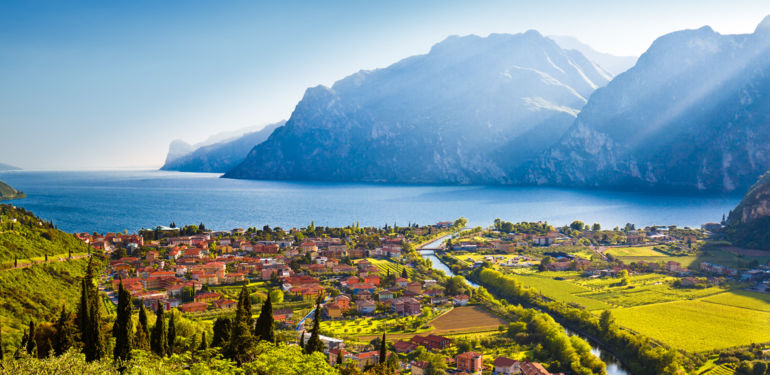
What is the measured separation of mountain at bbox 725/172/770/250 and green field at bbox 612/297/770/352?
137ft

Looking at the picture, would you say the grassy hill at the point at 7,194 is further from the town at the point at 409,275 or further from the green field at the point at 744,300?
the green field at the point at 744,300

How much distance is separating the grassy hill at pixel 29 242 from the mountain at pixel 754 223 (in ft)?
335

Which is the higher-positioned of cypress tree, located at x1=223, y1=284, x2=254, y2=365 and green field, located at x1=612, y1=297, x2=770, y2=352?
cypress tree, located at x1=223, y1=284, x2=254, y2=365

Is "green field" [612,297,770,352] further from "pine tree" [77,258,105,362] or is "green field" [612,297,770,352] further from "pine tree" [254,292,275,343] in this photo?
"pine tree" [77,258,105,362]

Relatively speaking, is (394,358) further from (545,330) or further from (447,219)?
(447,219)

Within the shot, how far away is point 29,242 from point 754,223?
4346 inches

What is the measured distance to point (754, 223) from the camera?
87.9m

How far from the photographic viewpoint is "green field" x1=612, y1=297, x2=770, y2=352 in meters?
41.1

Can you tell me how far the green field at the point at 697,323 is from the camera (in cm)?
4106

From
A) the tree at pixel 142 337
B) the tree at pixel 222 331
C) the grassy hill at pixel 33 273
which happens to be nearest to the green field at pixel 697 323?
the tree at pixel 222 331

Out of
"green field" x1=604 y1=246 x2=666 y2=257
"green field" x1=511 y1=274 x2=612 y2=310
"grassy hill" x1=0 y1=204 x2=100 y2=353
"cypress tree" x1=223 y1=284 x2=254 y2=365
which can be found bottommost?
"green field" x1=511 y1=274 x2=612 y2=310

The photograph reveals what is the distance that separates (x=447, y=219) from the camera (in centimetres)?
12406

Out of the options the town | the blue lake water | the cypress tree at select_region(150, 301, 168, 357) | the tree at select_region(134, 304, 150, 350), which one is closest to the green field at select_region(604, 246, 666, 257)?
the town

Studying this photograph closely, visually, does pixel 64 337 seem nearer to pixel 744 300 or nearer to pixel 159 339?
pixel 159 339
